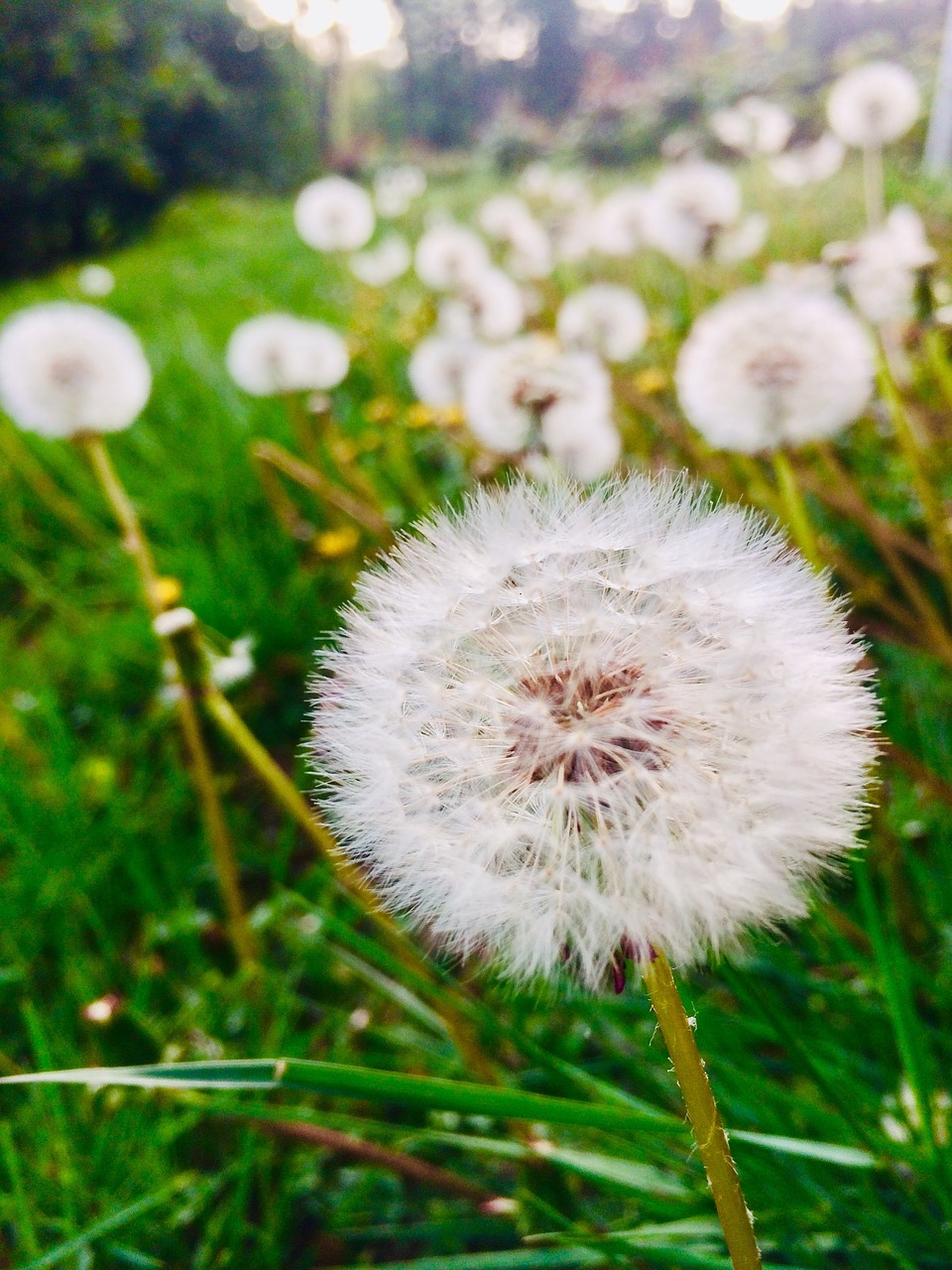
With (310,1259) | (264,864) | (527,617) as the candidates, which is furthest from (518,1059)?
(527,617)

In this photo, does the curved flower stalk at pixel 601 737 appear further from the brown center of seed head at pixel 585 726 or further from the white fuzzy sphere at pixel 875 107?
the white fuzzy sphere at pixel 875 107

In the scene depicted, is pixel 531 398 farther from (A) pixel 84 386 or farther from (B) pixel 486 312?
(B) pixel 486 312

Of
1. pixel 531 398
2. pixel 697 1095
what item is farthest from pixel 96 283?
pixel 697 1095

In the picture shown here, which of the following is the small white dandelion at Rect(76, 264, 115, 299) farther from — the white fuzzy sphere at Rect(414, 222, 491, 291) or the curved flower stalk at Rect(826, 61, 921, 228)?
the curved flower stalk at Rect(826, 61, 921, 228)

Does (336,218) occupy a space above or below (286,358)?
above

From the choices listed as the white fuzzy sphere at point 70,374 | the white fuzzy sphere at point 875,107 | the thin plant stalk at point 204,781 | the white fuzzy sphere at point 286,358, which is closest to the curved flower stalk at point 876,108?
the white fuzzy sphere at point 875,107

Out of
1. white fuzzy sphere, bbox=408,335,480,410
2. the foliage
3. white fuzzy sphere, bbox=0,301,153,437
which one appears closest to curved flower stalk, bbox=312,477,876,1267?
white fuzzy sphere, bbox=0,301,153,437
